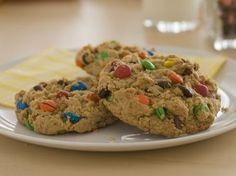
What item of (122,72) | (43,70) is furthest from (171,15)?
(122,72)

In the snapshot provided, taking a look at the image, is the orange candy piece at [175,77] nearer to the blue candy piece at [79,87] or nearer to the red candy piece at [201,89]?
the red candy piece at [201,89]

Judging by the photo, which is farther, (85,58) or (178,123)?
(85,58)

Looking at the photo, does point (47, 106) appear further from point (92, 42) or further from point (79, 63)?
point (92, 42)

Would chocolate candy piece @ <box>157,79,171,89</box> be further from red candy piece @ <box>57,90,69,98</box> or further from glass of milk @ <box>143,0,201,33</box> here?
glass of milk @ <box>143,0,201,33</box>

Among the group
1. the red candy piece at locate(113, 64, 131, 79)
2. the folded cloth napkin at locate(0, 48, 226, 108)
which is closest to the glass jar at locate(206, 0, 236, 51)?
the folded cloth napkin at locate(0, 48, 226, 108)

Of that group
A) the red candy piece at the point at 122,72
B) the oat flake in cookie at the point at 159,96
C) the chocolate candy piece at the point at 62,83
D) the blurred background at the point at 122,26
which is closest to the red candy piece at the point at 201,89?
the oat flake in cookie at the point at 159,96

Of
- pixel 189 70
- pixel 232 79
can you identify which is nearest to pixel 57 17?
pixel 232 79

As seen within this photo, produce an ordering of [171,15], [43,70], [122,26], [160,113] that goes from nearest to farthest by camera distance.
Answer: [160,113] → [43,70] → [171,15] → [122,26]
